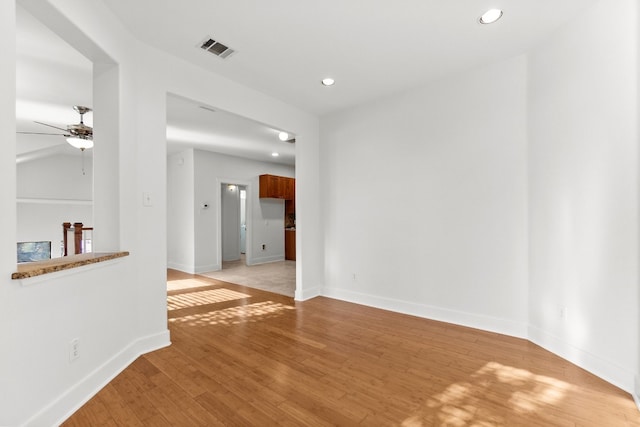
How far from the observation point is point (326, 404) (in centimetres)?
180

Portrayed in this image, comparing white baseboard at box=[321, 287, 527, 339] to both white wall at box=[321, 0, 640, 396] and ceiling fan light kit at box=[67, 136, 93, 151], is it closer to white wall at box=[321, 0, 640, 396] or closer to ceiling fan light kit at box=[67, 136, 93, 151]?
white wall at box=[321, 0, 640, 396]

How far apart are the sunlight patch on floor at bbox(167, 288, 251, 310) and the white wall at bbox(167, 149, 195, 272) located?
1891mm

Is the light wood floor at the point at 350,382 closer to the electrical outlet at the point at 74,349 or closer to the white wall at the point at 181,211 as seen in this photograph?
the electrical outlet at the point at 74,349

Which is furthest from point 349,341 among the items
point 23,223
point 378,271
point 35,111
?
point 23,223

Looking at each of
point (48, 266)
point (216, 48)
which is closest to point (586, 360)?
point (48, 266)

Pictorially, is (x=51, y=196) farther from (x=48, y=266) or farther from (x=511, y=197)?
(x=511, y=197)

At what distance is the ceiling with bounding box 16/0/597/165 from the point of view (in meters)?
2.17

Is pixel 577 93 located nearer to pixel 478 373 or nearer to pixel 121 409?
pixel 478 373

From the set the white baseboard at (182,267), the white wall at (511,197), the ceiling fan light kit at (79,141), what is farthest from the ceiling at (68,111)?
the white baseboard at (182,267)

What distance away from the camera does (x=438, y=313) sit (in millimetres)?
3328

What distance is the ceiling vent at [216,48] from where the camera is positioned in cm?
257

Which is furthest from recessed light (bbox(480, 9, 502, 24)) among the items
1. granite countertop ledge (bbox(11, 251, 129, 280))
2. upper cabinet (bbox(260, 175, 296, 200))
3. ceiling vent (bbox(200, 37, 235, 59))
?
upper cabinet (bbox(260, 175, 296, 200))

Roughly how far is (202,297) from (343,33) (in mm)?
3959

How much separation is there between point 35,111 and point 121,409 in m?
4.85
